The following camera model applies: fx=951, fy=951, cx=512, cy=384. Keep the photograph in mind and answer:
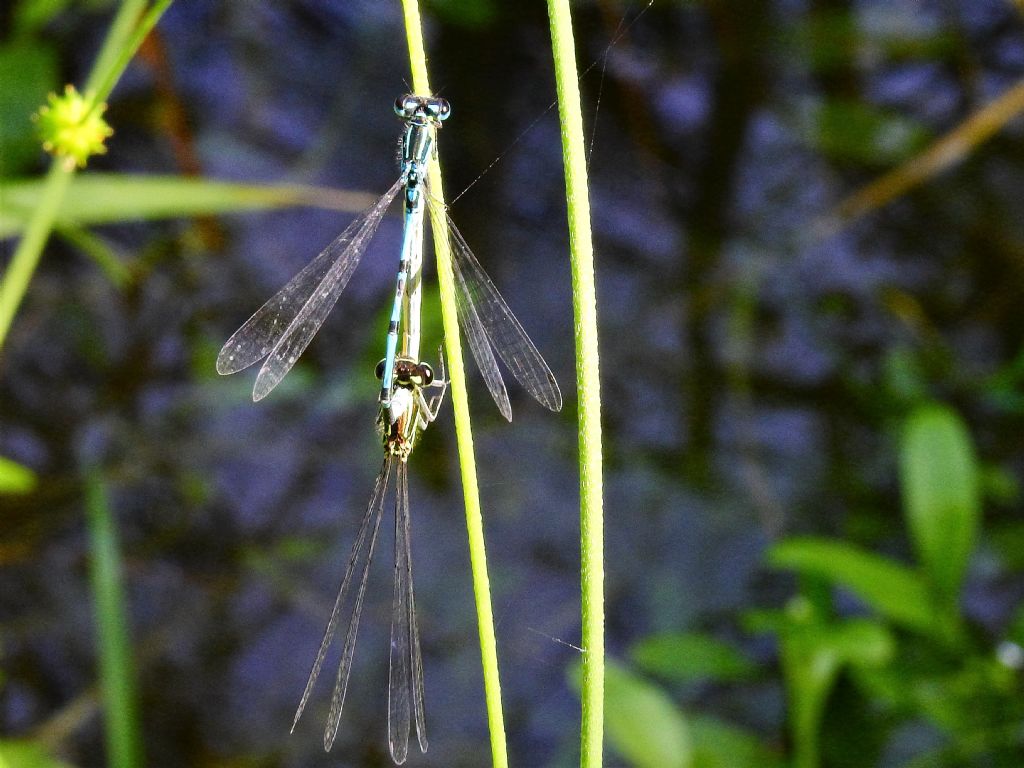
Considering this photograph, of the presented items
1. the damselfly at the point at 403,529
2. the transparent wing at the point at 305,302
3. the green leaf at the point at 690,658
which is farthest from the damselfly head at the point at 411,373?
the green leaf at the point at 690,658

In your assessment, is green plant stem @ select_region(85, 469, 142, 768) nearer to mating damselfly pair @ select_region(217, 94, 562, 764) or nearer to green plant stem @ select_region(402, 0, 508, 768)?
mating damselfly pair @ select_region(217, 94, 562, 764)

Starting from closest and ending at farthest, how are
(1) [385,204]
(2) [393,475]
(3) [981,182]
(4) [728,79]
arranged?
(1) [385,204] → (2) [393,475] → (3) [981,182] → (4) [728,79]

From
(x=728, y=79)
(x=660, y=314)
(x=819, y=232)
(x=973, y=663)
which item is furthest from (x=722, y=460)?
(x=728, y=79)

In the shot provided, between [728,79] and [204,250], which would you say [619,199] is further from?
[204,250]

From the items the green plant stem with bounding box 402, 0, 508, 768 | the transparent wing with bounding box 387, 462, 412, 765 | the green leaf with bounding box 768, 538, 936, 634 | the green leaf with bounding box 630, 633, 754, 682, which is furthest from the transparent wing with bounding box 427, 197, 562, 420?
the green leaf with bounding box 630, 633, 754, 682

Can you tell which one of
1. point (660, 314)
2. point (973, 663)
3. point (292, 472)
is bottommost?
point (973, 663)

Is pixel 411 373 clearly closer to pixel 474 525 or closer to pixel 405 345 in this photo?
pixel 405 345
